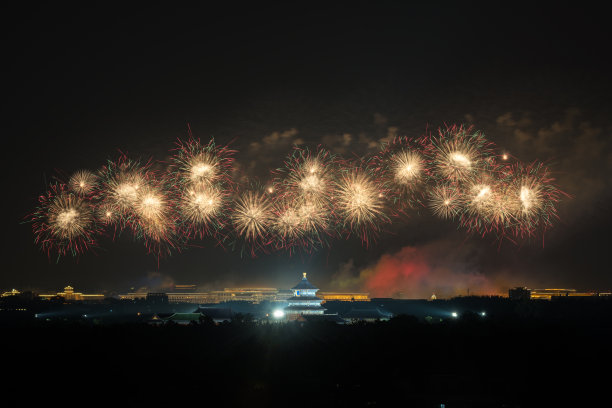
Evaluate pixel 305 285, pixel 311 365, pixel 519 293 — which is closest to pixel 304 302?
pixel 305 285

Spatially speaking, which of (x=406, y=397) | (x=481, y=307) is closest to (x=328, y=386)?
(x=406, y=397)

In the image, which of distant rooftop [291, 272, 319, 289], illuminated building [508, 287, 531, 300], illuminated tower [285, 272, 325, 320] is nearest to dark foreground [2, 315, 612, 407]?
illuminated tower [285, 272, 325, 320]

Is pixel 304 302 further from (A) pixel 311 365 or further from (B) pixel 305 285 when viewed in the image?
(A) pixel 311 365

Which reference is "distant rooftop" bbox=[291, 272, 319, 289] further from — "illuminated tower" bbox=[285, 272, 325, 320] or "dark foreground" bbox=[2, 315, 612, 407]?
"dark foreground" bbox=[2, 315, 612, 407]

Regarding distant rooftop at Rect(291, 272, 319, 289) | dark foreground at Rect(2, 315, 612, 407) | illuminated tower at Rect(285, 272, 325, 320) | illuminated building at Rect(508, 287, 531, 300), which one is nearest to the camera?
dark foreground at Rect(2, 315, 612, 407)

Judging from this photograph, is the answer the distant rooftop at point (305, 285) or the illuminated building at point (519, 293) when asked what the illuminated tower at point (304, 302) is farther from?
the illuminated building at point (519, 293)

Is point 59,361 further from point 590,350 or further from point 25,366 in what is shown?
point 590,350
